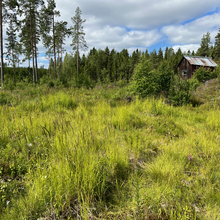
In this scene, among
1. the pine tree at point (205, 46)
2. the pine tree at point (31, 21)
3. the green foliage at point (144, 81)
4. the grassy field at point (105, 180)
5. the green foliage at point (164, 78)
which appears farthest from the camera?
the pine tree at point (205, 46)

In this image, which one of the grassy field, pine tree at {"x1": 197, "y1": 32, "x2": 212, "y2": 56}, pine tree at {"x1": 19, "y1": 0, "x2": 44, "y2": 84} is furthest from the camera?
pine tree at {"x1": 197, "y1": 32, "x2": 212, "y2": 56}

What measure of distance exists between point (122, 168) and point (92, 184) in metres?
0.68

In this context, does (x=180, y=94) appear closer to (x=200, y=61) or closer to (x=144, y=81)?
(x=144, y=81)

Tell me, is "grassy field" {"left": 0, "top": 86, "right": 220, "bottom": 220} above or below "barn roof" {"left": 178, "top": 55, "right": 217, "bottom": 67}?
below

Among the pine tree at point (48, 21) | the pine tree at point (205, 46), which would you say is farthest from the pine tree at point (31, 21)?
the pine tree at point (205, 46)

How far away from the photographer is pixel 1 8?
17859mm

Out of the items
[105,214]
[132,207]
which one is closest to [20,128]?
[105,214]

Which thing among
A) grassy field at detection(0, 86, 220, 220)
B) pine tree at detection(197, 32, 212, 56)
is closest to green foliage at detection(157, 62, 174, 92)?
grassy field at detection(0, 86, 220, 220)

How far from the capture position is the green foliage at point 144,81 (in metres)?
8.35

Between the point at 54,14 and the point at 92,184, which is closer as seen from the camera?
the point at 92,184

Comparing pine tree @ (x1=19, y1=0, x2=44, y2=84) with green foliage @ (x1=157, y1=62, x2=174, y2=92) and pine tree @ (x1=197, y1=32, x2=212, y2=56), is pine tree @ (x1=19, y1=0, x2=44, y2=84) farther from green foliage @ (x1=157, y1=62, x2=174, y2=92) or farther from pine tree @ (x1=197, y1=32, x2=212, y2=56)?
pine tree @ (x1=197, y1=32, x2=212, y2=56)

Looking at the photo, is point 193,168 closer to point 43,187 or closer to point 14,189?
point 43,187

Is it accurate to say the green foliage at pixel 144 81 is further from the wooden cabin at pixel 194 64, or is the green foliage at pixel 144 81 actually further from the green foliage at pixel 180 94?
the wooden cabin at pixel 194 64

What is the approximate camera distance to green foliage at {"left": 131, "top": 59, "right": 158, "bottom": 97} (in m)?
8.35
